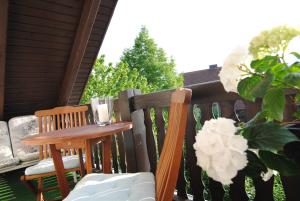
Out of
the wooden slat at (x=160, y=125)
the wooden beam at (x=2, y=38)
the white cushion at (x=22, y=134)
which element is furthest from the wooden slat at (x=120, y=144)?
the white cushion at (x=22, y=134)

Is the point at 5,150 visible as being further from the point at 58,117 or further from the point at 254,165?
the point at 254,165

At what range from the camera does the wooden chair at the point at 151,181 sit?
763 mm

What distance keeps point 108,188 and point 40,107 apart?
12.4 ft

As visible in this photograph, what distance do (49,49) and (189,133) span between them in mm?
2817

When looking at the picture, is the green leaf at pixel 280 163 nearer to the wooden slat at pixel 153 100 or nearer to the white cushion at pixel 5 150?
the wooden slat at pixel 153 100

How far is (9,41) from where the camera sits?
339 cm

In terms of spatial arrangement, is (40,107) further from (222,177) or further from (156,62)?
(156,62)

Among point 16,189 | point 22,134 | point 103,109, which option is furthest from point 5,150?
point 103,109

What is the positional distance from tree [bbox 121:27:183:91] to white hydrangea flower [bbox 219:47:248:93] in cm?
2214

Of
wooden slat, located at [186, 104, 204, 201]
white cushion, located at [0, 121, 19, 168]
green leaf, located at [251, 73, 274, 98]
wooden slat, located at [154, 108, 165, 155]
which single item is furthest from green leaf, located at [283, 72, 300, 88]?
white cushion, located at [0, 121, 19, 168]

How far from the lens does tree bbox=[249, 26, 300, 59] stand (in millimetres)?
514

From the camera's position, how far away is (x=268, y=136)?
0.47m

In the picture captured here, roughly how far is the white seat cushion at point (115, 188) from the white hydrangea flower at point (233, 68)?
26.7 inches

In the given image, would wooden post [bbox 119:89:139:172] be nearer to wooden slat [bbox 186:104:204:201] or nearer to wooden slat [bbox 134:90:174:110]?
wooden slat [bbox 134:90:174:110]
